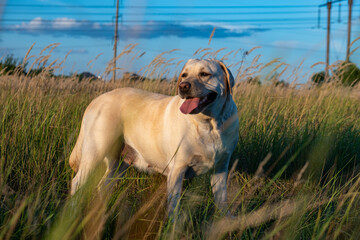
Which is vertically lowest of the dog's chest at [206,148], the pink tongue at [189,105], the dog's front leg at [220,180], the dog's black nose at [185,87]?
the dog's front leg at [220,180]

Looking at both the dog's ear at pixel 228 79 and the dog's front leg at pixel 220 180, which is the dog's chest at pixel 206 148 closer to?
the dog's front leg at pixel 220 180

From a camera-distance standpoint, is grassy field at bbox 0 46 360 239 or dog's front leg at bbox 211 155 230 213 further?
dog's front leg at bbox 211 155 230 213

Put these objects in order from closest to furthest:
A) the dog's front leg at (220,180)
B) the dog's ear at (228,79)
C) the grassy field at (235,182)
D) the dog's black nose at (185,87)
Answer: the grassy field at (235,182) → the dog's black nose at (185,87) → the dog's ear at (228,79) → the dog's front leg at (220,180)

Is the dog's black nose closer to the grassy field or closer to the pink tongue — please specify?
the pink tongue

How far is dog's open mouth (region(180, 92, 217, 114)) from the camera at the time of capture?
95.2 inches

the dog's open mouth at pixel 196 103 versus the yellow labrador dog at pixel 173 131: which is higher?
the dog's open mouth at pixel 196 103

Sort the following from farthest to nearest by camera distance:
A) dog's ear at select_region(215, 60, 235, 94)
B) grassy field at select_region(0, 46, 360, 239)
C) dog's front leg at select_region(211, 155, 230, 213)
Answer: dog's front leg at select_region(211, 155, 230, 213) → dog's ear at select_region(215, 60, 235, 94) → grassy field at select_region(0, 46, 360, 239)

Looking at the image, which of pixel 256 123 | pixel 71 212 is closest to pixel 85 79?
pixel 256 123

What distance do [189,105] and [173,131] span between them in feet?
0.83

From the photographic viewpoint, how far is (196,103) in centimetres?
244

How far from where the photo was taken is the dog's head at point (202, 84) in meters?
2.42

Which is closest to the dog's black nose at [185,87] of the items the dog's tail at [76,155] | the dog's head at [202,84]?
the dog's head at [202,84]

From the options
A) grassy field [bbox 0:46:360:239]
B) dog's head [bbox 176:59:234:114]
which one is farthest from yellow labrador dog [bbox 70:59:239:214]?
grassy field [bbox 0:46:360:239]

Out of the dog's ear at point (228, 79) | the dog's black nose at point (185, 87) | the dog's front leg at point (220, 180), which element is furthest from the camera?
the dog's front leg at point (220, 180)
